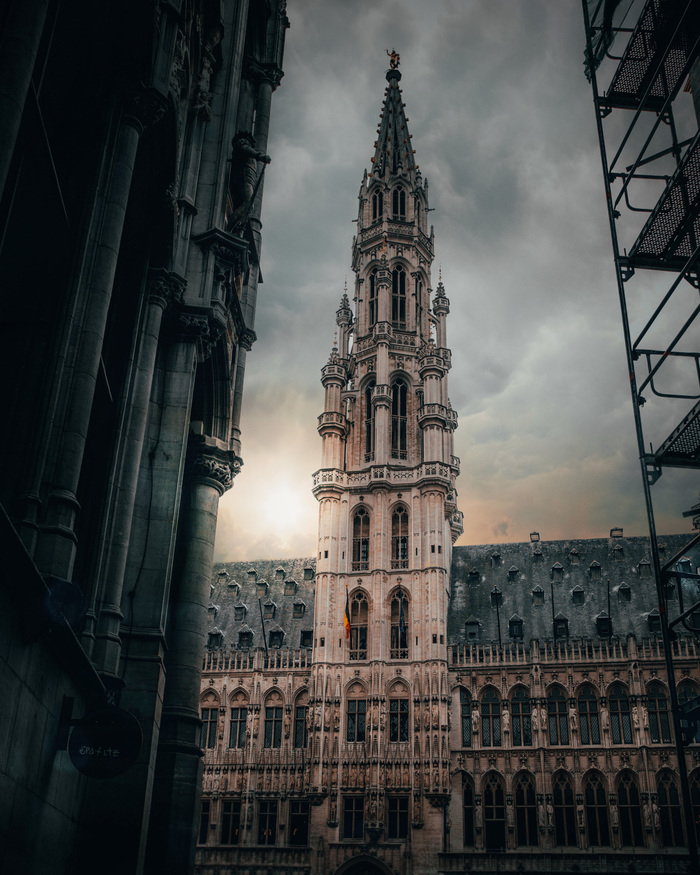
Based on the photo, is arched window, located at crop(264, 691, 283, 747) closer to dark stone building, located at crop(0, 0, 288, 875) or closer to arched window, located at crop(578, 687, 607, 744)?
arched window, located at crop(578, 687, 607, 744)

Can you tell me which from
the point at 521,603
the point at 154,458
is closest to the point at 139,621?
the point at 154,458

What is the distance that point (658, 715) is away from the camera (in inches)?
2157

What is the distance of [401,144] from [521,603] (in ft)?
148

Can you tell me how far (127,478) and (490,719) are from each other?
45.1m

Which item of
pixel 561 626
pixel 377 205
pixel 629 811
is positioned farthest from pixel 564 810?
pixel 377 205

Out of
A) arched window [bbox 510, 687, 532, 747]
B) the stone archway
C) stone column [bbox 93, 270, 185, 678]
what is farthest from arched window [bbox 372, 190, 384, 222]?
stone column [bbox 93, 270, 185, 678]

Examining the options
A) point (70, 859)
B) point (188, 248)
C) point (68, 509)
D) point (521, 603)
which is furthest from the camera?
point (521, 603)

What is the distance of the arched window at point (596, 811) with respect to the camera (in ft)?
173

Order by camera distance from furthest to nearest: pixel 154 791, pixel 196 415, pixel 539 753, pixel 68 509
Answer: pixel 539 753
pixel 196 415
pixel 154 791
pixel 68 509

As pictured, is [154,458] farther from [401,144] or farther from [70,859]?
[401,144]

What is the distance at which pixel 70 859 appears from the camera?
14.6 meters

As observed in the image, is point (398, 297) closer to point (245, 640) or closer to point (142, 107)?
point (245, 640)

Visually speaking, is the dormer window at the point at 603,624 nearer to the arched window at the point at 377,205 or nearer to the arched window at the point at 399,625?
the arched window at the point at 399,625

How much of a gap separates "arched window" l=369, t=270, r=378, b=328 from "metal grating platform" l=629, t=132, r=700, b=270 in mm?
54702
